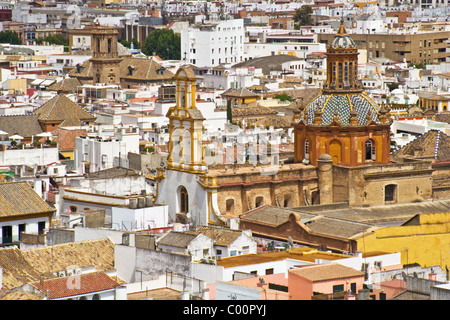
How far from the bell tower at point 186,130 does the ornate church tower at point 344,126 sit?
18.7 feet

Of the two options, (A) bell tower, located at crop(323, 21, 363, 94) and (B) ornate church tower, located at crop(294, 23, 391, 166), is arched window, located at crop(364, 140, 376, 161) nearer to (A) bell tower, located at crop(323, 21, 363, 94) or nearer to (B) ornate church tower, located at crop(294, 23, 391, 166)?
(B) ornate church tower, located at crop(294, 23, 391, 166)

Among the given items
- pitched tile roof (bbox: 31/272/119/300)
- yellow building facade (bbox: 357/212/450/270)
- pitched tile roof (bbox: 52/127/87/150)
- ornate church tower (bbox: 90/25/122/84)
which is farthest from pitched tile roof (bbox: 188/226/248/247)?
ornate church tower (bbox: 90/25/122/84)

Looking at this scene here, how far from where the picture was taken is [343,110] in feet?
227

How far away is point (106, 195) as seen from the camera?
224ft

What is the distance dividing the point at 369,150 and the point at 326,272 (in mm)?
21873

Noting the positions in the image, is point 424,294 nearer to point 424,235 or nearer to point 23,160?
point 424,235

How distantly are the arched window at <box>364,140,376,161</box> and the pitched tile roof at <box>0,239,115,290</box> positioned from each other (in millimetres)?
16810

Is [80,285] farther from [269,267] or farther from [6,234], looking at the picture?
[6,234]

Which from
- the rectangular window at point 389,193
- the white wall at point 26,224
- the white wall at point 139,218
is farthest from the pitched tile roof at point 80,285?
the rectangular window at point 389,193

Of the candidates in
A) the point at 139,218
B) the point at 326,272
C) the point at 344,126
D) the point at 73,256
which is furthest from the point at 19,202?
the point at 326,272

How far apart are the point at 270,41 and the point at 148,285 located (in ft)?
467

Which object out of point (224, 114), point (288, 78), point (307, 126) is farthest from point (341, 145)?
point (288, 78)

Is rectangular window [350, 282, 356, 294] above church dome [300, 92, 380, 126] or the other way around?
the other way around

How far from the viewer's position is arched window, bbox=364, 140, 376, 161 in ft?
227
